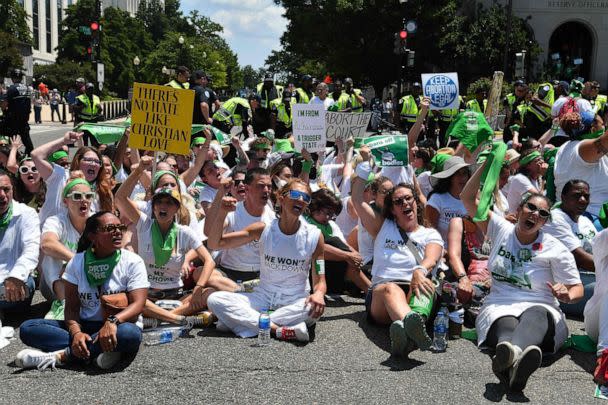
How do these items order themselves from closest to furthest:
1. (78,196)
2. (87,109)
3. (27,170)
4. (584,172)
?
(78,196), (584,172), (27,170), (87,109)

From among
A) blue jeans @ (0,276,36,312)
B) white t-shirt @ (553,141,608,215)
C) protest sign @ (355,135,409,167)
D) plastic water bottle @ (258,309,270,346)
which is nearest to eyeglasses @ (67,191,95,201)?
blue jeans @ (0,276,36,312)

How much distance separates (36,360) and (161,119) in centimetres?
289

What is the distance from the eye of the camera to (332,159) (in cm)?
942

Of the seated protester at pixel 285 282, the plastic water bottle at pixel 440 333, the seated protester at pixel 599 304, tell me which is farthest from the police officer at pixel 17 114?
the seated protester at pixel 599 304

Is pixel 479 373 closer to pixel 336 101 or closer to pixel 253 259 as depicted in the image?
pixel 253 259

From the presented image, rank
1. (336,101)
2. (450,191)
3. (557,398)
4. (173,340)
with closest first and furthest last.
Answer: (557,398), (173,340), (450,191), (336,101)

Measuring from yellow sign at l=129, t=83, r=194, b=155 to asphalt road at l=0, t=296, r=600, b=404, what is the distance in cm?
222

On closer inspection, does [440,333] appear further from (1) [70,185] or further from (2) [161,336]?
(1) [70,185]

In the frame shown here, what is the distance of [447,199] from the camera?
21.5ft

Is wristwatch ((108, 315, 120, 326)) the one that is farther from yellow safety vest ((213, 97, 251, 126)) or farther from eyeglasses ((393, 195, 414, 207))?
yellow safety vest ((213, 97, 251, 126))

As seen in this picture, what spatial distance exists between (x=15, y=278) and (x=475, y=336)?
353 centimetres

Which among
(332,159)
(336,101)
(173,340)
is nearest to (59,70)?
(336,101)

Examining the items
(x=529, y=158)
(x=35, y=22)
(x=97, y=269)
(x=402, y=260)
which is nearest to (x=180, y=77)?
(x=529, y=158)

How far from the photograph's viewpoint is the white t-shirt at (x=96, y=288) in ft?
15.4
